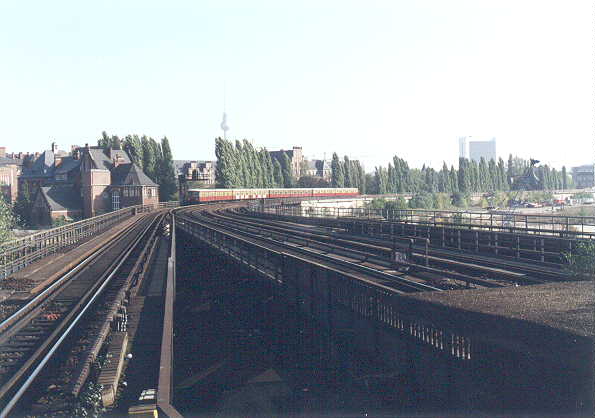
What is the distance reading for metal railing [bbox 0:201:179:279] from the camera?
22.0 meters

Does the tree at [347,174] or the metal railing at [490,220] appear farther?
the tree at [347,174]

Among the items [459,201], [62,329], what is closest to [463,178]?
[459,201]

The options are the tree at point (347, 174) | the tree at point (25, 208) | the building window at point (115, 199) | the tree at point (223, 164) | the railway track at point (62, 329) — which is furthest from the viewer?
the tree at point (347, 174)

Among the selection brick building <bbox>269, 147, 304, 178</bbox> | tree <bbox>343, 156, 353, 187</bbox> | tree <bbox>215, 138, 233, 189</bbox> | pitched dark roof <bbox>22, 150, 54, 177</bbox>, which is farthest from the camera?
brick building <bbox>269, 147, 304, 178</bbox>

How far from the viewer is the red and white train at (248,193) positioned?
3620 inches

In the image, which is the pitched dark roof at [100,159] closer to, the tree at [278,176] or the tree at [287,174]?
the tree at [278,176]

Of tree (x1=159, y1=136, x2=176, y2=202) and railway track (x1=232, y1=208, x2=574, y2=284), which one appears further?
tree (x1=159, y1=136, x2=176, y2=202)

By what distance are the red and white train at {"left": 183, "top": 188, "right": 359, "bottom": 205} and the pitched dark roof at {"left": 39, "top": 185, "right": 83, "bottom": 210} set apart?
18084mm

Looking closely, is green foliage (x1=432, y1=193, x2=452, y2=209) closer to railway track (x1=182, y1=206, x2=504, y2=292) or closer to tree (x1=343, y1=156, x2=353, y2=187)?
tree (x1=343, y1=156, x2=353, y2=187)

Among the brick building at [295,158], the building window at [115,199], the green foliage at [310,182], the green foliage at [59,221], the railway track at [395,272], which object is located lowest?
the green foliage at [59,221]

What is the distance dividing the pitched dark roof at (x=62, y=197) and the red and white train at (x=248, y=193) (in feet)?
59.3

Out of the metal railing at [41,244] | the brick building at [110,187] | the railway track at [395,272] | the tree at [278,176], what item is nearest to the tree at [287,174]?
the tree at [278,176]

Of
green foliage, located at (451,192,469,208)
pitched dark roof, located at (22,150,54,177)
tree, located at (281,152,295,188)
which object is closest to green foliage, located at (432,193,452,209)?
green foliage, located at (451,192,469,208)

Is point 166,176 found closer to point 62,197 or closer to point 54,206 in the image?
point 62,197
